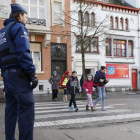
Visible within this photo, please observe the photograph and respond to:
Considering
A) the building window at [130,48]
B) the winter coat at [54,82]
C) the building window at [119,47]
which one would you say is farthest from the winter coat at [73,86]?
the building window at [130,48]

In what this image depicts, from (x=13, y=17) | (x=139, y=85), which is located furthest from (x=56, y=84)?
(x=139, y=85)

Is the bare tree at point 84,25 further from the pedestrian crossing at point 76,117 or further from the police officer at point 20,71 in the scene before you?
the police officer at point 20,71

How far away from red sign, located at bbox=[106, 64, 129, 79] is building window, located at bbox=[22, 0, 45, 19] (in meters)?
9.70

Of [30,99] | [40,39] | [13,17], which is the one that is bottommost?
[30,99]

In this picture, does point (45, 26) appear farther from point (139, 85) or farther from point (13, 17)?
point (13, 17)

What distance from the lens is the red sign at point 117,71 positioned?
24.6 m

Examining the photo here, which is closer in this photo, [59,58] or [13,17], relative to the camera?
[13,17]

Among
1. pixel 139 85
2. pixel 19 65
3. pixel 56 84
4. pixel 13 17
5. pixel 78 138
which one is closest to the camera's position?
pixel 19 65

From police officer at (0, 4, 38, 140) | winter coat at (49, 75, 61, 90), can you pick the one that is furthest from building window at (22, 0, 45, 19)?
police officer at (0, 4, 38, 140)

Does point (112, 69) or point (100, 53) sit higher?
point (100, 53)

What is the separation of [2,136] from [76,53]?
18390 millimetres

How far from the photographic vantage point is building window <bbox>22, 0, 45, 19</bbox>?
19.9 meters

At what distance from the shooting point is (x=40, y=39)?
812 inches

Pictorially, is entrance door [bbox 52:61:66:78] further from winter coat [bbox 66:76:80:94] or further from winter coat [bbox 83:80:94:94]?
winter coat [bbox 83:80:94:94]
